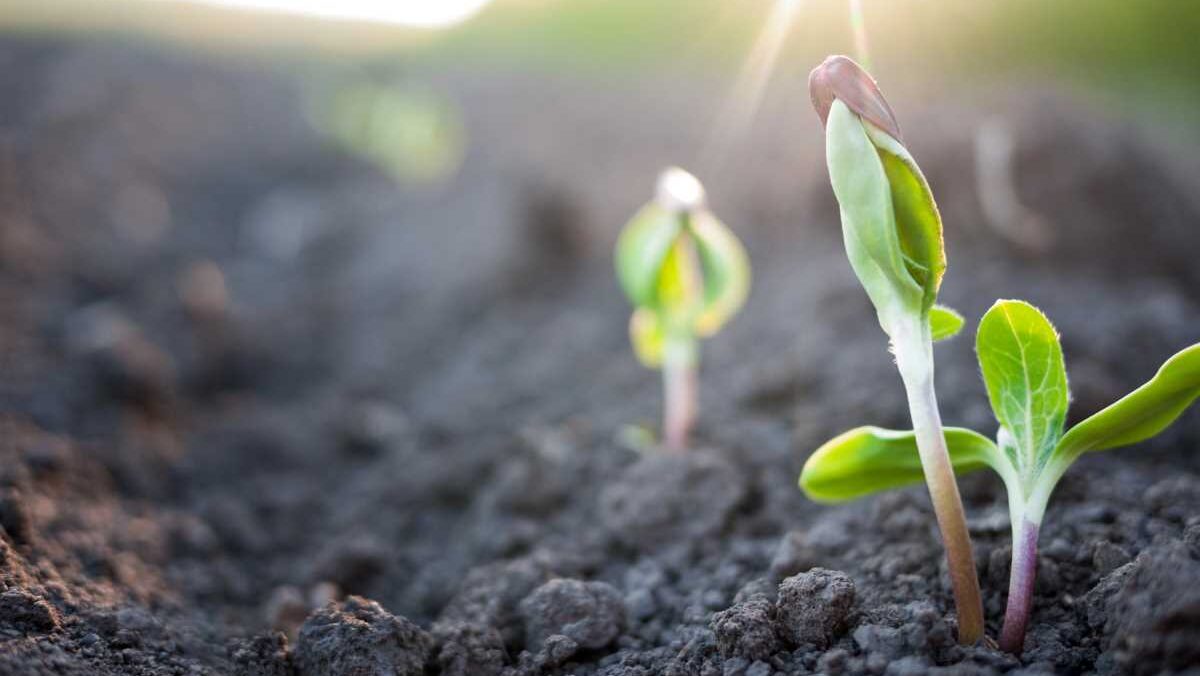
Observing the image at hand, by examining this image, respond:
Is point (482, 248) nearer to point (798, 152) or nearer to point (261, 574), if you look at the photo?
point (798, 152)

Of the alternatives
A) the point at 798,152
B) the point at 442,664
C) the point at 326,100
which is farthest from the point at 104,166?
the point at 442,664

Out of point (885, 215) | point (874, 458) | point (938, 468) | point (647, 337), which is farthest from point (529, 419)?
point (885, 215)

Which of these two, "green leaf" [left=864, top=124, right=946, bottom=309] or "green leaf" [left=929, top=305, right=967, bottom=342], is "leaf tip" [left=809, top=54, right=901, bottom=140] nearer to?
"green leaf" [left=864, top=124, right=946, bottom=309]

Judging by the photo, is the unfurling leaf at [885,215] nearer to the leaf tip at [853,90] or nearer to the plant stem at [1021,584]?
the leaf tip at [853,90]

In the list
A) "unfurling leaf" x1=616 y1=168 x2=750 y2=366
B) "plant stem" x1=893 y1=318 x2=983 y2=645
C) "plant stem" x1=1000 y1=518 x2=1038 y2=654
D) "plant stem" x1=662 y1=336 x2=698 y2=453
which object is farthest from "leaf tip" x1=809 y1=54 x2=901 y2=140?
"plant stem" x1=662 y1=336 x2=698 y2=453

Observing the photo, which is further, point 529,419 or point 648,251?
point 529,419

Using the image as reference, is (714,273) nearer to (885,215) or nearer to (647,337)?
(647,337)
